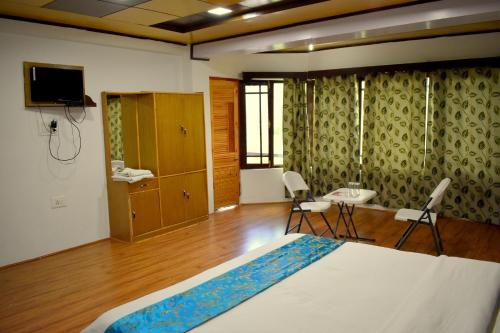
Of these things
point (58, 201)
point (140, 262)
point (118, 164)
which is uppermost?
point (118, 164)

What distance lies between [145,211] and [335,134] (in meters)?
3.39

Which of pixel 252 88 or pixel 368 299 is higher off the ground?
pixel 252 88

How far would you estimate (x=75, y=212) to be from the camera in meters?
4.80

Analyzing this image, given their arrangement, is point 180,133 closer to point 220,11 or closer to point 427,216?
point 220,11

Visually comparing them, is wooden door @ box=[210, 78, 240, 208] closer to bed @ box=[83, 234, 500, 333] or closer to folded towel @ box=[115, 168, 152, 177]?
folded towel @ box=[115, 168, 152, 177]

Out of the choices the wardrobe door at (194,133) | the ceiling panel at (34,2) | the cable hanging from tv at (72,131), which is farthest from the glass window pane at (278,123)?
the ceiling panel at (34,2)

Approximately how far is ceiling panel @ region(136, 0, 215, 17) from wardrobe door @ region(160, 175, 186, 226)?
223 cm

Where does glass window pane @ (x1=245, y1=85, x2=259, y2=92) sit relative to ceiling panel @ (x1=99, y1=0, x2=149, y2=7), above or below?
below

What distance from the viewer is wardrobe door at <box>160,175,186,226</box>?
5.27 metres

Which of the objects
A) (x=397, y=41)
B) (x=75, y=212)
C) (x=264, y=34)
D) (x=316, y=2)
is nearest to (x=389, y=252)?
(x=316, y=2)

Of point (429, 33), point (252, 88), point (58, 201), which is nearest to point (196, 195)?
point (58, 201)

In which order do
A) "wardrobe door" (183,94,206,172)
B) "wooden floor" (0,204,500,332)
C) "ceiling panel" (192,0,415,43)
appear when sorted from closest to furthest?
"wooden floor" (0,204,500,332), "ceiling panel" (192,0,415,43), "wardrobe door" (183,94,206,172)

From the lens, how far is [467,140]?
5395 millimetres

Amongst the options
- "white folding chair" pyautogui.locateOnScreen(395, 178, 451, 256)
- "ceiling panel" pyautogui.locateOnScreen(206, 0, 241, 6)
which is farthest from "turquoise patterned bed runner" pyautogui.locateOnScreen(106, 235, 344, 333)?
"ceiling panel" pyautogui.locateOnScreen(206, 0, 241, 6)
